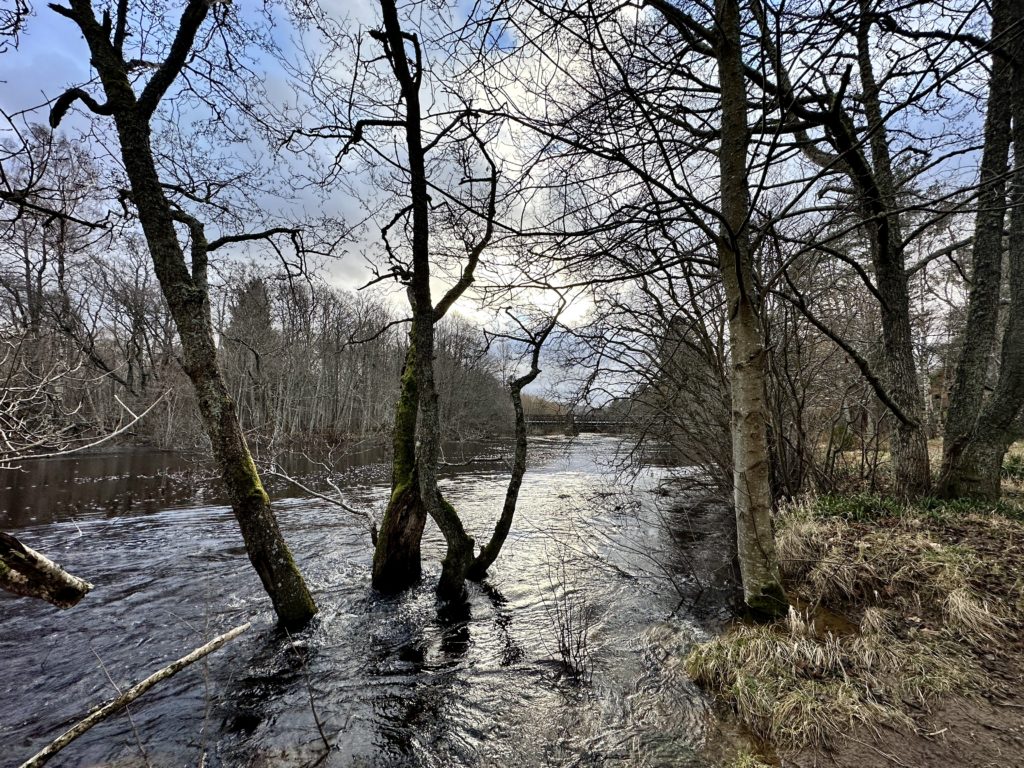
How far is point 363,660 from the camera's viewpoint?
4535 millimetres

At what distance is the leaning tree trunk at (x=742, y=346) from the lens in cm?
406

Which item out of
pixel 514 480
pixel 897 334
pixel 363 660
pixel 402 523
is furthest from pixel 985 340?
pixel 363 660

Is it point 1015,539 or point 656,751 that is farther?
point 1015,539

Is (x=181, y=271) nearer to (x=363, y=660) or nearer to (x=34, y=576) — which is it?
(x=34, y=576)

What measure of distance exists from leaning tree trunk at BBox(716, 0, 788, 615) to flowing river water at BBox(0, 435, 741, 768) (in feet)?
4.54

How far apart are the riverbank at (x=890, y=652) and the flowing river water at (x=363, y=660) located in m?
0.50

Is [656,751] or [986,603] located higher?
[986,603]

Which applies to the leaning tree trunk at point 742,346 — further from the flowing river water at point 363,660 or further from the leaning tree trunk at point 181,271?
the leaning tree trunk at point 181,271

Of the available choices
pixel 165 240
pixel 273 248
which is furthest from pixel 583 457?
pixel 165 240

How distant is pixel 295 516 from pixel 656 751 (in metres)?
9.13

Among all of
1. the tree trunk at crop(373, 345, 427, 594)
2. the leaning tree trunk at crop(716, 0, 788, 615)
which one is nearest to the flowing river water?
the tree trunk at crop(373, 345, 427, 594)

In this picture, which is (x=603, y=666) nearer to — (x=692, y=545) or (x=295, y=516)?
(x=692, y=545)

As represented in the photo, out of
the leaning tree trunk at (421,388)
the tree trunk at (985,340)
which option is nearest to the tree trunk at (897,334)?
the tree trunk at (985,340)

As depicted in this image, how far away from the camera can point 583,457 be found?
853 inches
